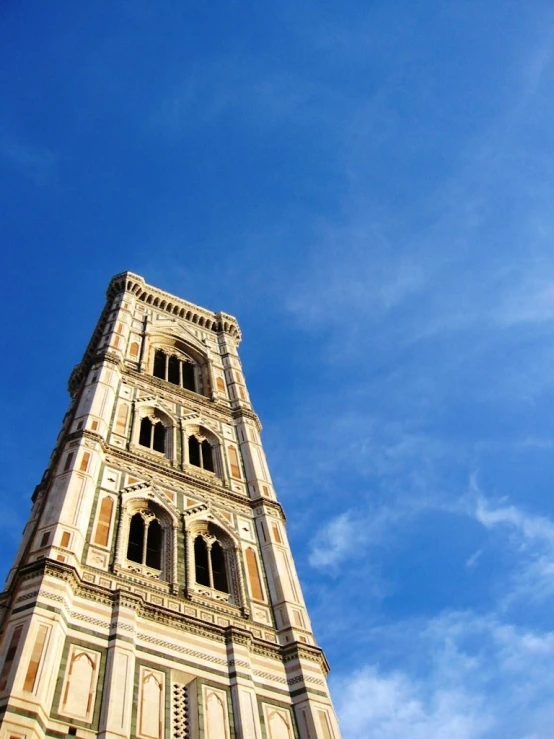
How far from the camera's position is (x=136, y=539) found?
51.0 ft

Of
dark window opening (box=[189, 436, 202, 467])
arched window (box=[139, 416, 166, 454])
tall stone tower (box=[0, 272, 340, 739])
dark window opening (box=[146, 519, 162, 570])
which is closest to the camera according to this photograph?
tall stone tower (box=[0, 272, 340, 739])

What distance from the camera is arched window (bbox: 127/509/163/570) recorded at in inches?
592

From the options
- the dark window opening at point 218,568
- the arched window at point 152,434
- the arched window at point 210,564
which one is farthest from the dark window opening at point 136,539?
the arched window at point 152,434

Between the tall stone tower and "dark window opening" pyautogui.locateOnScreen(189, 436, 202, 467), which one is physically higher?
"dark window opening" pyautogui.locateOnScreen(189, 436, 202, 467)

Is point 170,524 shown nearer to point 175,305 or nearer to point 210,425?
point 210,425

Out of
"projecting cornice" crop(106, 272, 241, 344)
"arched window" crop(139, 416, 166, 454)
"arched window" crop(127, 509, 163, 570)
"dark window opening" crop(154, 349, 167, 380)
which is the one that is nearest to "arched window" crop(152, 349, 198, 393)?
"dark window opening" crop(154, 349, 167, 380)

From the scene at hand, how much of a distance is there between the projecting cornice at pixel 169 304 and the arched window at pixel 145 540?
16.1 metres

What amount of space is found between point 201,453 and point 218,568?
190 inches

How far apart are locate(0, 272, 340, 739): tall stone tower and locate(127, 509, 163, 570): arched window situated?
4 centimetres

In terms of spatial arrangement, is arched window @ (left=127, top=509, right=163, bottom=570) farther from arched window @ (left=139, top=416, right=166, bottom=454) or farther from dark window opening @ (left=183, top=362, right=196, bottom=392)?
dark window opening @ (left=183, top=362, right=196, bottom=392)

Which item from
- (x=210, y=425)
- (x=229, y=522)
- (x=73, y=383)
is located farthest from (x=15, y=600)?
(x=73, y=383)

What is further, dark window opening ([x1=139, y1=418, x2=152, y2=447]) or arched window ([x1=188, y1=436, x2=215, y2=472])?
arched window ([x1=188, y1=436, x2=215, y2=472])

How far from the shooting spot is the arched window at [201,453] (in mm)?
20120

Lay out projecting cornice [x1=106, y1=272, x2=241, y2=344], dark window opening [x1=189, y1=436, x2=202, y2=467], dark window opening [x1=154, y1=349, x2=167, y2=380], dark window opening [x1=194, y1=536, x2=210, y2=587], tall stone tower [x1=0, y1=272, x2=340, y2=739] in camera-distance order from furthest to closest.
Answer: projecting cornice [x1=106, y1=272, x2=241, y2=344] < dark window opening [x1=154, y1=349, x2=167, y2=380] < dark window opening [x1=189, y1=436, x2=202, y2=467] < dark window opening [x1=194, y1=536, x2=210, y2=587] < tall stone tower [x1=0, y1=272, x2=340, y2=739]
